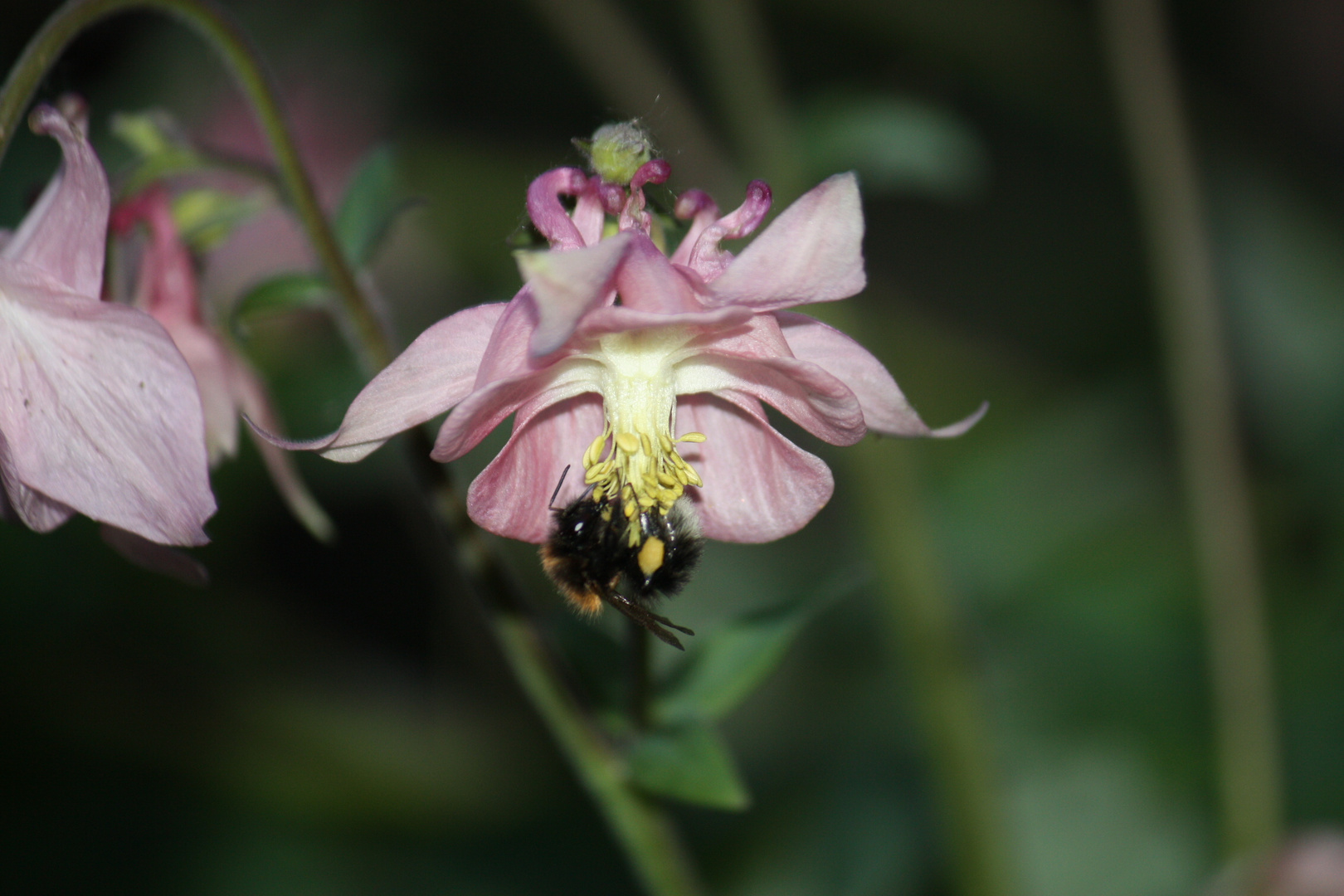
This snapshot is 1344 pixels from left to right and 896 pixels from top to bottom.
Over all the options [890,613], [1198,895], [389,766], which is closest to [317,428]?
[389,766]

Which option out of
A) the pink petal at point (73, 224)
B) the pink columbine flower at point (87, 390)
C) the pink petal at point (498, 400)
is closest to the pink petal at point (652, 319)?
the pink petal at point (498, 400)

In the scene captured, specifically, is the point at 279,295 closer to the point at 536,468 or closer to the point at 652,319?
the point at 536,468

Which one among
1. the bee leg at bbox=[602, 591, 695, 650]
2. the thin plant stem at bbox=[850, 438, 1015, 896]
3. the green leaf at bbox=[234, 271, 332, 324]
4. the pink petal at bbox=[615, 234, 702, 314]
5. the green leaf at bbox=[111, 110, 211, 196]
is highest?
the green leaf at bbox=[111, 110, 211, 196]

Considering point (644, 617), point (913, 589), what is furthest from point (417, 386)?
point (913, 589)

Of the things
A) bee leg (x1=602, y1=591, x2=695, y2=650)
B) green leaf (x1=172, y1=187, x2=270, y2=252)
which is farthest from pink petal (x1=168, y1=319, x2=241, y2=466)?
bee leg (x1=602, y1=591, x2=695, y2=650)

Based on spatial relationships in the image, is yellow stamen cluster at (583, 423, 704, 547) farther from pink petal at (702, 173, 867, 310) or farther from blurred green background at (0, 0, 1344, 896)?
blurred green background at (0, 0, 1344, 896)

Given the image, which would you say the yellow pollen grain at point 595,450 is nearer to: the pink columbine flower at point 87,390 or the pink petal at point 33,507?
the pink columbine flower at point 87,390
